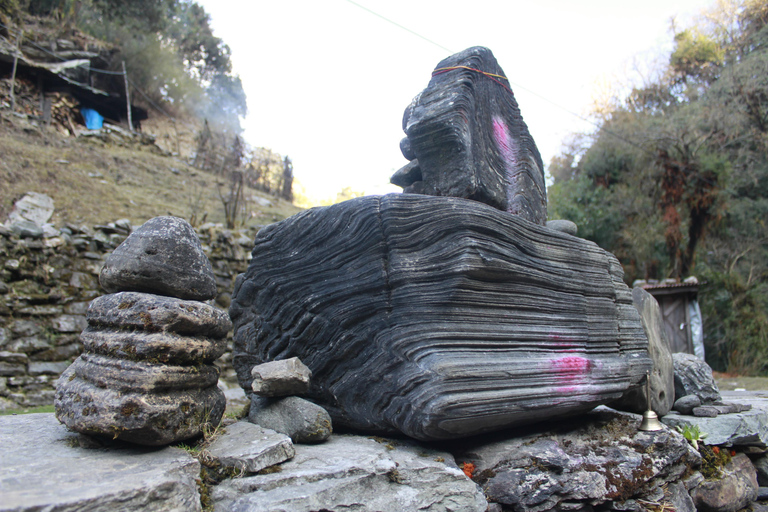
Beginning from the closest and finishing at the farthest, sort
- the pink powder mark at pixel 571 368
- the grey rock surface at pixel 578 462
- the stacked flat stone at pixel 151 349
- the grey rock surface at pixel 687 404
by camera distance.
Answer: the stacked flat stone at pixel 151 349 < the grey rock surface at pixel 578 462 < the pink powder mark at pixel 571 368 < the grey rock surface at pixel 687 404

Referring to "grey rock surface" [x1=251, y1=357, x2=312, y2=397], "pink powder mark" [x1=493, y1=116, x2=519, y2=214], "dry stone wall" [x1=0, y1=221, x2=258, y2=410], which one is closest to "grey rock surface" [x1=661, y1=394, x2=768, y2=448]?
"pink powder mark" [x1=493, y1=116, x2=519, y2=214]

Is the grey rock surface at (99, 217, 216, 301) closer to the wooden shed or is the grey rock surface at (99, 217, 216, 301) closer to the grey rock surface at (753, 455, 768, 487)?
the grey rock surface at (753, 455, 768, 487)

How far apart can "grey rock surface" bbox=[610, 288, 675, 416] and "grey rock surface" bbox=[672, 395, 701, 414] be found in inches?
2.7

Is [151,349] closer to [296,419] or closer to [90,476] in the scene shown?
[90,476]

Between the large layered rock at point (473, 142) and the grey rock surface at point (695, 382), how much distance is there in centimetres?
226

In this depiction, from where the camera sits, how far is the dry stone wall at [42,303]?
6.66 metres

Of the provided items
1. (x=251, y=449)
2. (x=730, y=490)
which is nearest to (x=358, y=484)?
(x=251, y=449)

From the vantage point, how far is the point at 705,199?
49.5 feet

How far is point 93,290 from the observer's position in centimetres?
768

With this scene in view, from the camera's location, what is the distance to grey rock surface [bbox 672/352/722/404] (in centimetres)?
491

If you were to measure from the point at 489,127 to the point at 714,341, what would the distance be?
537 inches

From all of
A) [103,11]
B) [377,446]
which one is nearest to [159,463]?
[377,446]

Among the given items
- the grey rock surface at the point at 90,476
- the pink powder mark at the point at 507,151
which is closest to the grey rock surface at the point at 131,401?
the grey rock surface at the point at 90,476

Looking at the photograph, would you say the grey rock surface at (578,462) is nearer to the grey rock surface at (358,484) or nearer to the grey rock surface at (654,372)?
the grey rock surface at (358,484)
